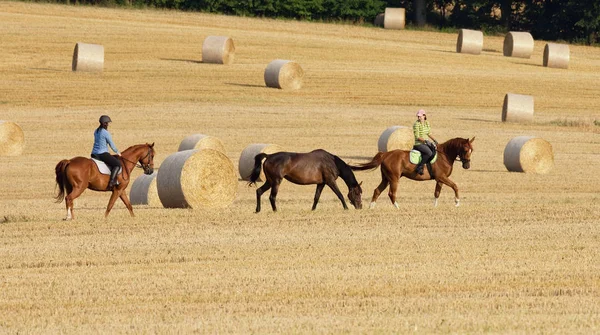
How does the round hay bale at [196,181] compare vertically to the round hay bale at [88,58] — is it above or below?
above

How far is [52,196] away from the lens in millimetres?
29453

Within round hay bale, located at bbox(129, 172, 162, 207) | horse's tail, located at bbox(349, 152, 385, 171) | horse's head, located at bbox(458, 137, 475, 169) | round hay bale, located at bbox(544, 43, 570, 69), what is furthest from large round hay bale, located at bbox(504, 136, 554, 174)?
round hay bale, located at bbox(544, 43, 570, 69)

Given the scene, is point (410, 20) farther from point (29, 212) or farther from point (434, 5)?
point (29, 212)

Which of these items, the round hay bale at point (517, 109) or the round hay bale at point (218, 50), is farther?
the round hay bale at point (218, 50)

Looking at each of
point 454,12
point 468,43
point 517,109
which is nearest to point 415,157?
point 517,109

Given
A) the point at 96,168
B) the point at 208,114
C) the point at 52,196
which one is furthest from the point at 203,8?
the point at 96,168

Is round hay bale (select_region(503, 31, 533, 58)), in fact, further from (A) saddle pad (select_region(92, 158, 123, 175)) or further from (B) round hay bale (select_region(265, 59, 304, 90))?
(A) saddle pad (select_region(92, 158, 123, 175))

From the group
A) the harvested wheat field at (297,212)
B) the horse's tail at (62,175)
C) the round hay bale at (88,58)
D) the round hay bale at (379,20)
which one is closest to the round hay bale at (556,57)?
the harvested wheat field at (297,212)

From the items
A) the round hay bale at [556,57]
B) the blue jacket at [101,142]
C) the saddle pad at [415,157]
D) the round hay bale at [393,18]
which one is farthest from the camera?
the round hay bale at [393,18]

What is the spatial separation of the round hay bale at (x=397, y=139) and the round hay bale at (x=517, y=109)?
31.8 feet

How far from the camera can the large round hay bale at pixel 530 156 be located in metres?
35.2

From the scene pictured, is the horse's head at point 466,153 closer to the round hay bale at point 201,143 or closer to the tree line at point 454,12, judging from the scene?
the round hay bale at point 201,143

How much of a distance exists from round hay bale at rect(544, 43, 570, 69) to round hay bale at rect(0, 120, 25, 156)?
112 ft

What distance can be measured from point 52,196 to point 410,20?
59.2 meters
